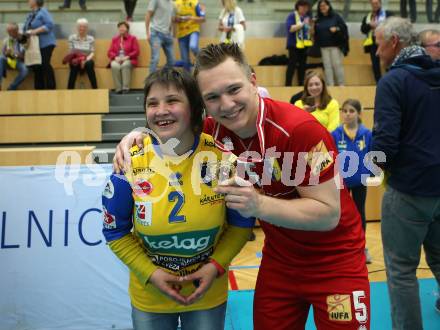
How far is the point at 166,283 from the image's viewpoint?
1583 millimetres

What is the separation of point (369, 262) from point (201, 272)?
298 centimetres

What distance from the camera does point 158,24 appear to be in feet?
24.0

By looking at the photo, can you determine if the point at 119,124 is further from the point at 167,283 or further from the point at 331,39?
the point at 167,283

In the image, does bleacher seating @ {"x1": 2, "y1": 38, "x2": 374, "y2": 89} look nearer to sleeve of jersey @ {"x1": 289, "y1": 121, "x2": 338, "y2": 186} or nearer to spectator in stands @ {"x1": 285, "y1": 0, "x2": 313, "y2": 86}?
spectator in stands @ {"x1": 285, "y1": 0, "x2": 313, "y2": 86}

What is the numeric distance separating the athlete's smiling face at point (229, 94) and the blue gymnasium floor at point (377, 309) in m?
1.90

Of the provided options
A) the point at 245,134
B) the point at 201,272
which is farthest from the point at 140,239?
the point at 245,134

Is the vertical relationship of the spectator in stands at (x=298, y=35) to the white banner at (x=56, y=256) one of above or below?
above

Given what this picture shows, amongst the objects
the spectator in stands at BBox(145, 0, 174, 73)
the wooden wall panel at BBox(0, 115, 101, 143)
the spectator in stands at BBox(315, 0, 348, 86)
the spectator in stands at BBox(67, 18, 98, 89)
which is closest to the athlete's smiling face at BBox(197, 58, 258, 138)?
the wooden wall panel at BBox(0, 115, 101, 143)

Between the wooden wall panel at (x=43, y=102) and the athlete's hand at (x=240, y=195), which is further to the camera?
the wooden wall panel at (x=43, y=102)

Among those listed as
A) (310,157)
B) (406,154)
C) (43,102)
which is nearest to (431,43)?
(406,154)

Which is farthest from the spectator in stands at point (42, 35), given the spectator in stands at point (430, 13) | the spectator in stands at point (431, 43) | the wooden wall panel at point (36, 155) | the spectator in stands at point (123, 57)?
the spectator in stands at point (430, 13)

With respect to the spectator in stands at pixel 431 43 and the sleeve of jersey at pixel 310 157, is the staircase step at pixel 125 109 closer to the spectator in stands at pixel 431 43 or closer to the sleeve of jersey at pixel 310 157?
the spectator in stands at pixel 431 43

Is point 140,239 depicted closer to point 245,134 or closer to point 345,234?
point 245,134

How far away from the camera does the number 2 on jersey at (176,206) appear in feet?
5.06
